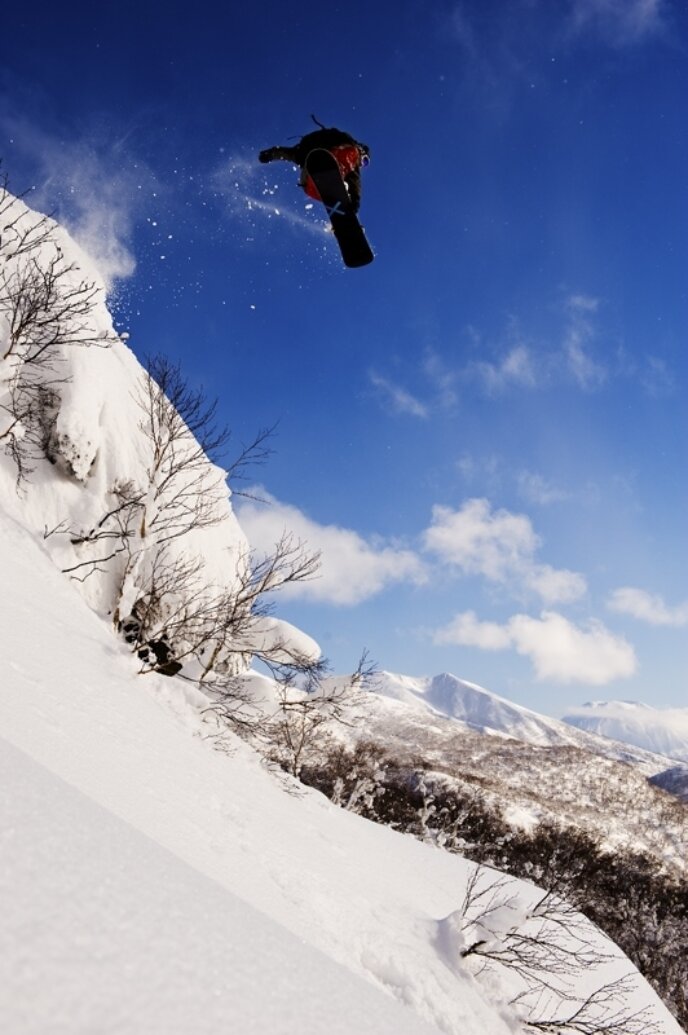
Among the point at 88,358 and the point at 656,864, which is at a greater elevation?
the point at 88,358

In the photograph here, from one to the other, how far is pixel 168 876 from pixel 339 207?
651 cm

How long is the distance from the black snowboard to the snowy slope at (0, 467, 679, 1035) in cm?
562

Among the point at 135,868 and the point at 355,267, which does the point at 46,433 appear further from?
the point at 135,868

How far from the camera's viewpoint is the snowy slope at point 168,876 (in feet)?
4.34

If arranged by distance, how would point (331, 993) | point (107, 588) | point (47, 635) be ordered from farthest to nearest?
point (107, 588) < point (47, 635) < point (331, 993)

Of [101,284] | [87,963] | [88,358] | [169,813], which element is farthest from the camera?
[101,284]

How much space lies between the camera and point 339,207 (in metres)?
6.21

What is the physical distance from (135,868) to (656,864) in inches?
2515

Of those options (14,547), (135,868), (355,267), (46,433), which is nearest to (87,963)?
A: (135,868)

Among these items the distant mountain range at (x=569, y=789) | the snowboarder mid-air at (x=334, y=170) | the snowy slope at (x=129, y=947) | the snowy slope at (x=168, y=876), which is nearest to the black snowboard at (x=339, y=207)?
the snowboarder mid-air at (x=334, y=170)

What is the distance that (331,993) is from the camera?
1.78 m

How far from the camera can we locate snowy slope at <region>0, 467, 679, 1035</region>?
1.32 m

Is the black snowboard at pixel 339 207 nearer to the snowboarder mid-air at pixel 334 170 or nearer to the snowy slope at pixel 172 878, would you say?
the snowboarder mid-air at pixel 334 170

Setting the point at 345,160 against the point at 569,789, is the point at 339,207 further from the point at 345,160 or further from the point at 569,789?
the point at 569,789
